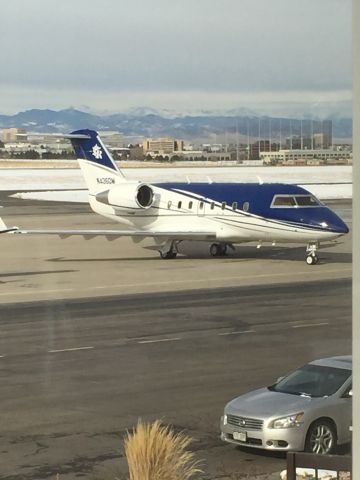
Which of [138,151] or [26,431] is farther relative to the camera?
[138,151]

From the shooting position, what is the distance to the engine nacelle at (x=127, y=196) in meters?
12.6

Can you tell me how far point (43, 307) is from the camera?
12.2m

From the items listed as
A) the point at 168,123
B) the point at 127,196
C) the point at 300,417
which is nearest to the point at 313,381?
the point at 300,417

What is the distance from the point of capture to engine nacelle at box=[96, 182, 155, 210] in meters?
12.6

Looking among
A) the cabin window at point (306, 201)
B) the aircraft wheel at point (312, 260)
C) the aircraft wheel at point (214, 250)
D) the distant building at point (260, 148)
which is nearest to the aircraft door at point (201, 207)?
the cabin window at point (306, 201)

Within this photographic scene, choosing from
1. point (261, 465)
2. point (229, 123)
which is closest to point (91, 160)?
point (229, 123)

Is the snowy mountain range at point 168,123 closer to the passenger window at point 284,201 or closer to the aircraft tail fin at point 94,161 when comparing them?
the aircraft tail fin at point 94,161

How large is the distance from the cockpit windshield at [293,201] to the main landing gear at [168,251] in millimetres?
4862

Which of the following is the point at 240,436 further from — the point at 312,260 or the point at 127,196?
the point at 312,260

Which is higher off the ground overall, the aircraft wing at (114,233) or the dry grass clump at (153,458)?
the aircraft wing at (114,233)

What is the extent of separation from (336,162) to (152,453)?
4.46m

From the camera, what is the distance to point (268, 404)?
994 centimetres

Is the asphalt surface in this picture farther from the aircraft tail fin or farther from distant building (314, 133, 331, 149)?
distant building (314, 133, 331, 149)

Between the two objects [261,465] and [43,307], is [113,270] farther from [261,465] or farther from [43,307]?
[261,465]
